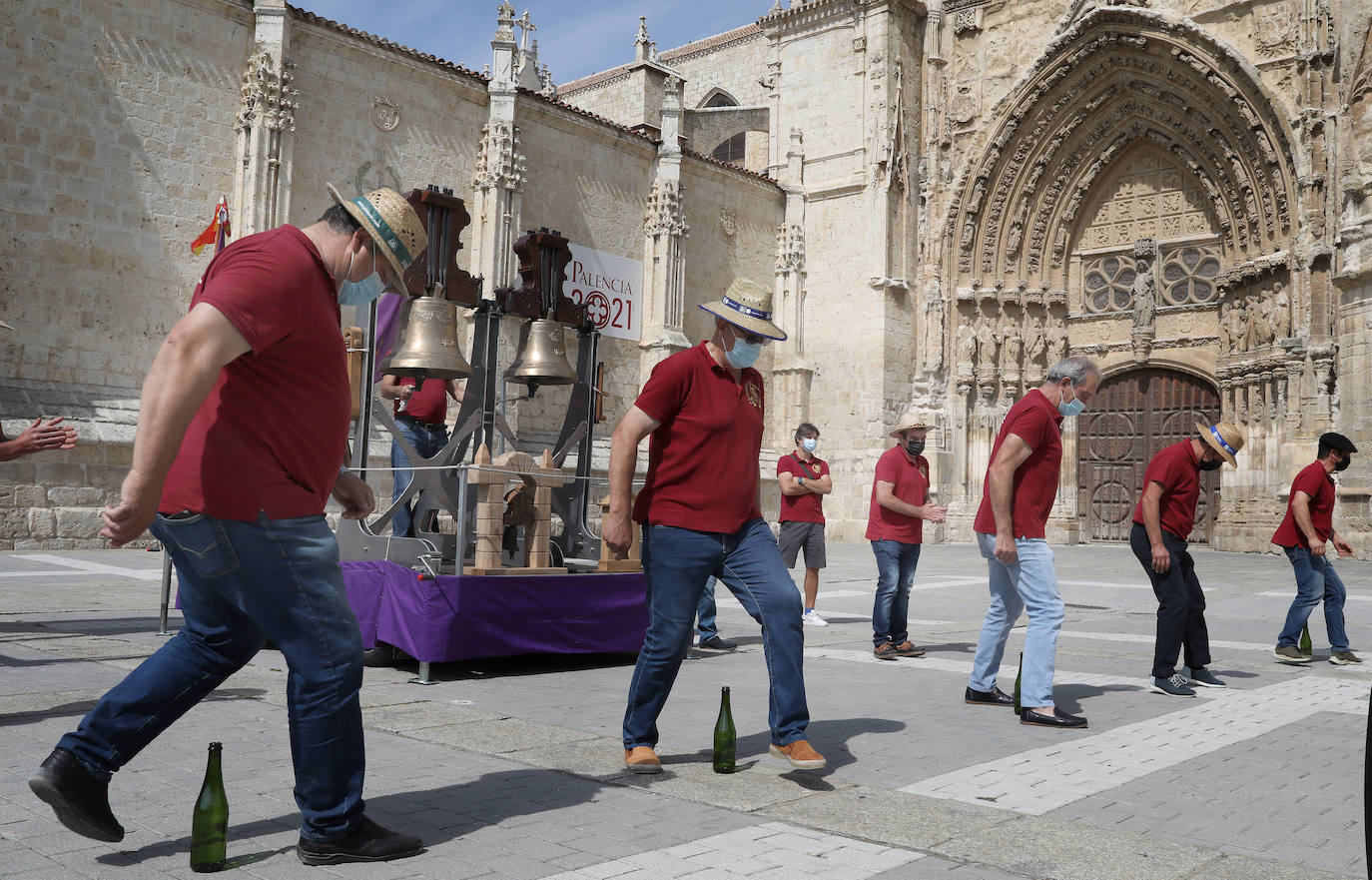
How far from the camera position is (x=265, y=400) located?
2.84 metres

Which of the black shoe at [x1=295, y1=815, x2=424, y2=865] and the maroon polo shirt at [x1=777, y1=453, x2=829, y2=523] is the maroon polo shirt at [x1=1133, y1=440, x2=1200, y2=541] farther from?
the black shoe at [x1=295, y1=815, x2=424, y2=865]

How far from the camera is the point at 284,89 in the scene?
1680cm

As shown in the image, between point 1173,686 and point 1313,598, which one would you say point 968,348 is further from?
point 1173,686

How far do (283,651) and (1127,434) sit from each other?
77.1ft

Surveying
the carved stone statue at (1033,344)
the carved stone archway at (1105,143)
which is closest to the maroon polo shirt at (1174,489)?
the carved stone archway at (1105,143)

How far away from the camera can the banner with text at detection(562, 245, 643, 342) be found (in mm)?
21547

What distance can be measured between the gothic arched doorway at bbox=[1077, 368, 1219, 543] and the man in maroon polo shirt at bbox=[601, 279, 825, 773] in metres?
20.8

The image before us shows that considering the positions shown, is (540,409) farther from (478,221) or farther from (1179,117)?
(1179,117)

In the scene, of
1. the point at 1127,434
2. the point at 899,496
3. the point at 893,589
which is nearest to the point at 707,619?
the point at 893,589

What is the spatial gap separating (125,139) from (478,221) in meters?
5.83

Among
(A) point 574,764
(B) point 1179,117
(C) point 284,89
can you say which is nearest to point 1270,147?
(B) point 1179,117

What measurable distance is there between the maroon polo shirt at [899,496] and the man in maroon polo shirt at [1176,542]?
1.65 m

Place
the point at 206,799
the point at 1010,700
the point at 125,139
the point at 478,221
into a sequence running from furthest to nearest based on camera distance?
the point at 478,221 → the point at 125,139 → the point at 1010,700 → the point at 206,799

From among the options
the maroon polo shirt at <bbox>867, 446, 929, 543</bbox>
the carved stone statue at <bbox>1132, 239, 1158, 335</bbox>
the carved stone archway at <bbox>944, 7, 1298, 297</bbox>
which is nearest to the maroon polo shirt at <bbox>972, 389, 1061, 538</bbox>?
the maroon polo shirt at <bbox>867, 446, 929, 543</bbox>
